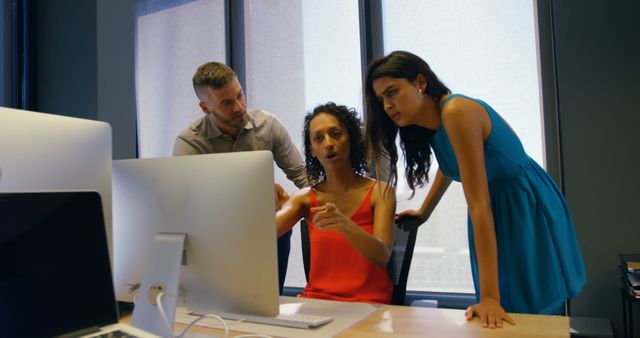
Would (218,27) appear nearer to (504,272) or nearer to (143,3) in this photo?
(143,3)

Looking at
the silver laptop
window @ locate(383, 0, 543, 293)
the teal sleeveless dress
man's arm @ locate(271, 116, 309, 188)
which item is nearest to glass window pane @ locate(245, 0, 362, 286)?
window @ locate(383, 0, 543, 293)

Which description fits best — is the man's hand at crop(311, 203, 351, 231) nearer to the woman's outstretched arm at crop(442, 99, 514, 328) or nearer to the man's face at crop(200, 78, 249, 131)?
the woman's outstretched arm at crop(442, 99, 514, 328)

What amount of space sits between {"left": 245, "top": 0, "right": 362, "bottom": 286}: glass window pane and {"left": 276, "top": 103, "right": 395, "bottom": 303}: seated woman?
1.28 m

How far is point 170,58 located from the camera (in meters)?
3.71

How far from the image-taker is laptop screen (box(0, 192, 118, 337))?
69 cm

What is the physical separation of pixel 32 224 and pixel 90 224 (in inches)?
3.4

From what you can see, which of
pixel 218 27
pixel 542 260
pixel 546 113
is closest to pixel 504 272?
pixel 542 260

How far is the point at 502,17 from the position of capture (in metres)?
2.73

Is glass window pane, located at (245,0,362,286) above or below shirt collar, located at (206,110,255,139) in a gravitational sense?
above

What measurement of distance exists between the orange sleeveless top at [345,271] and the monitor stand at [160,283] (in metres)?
0.65

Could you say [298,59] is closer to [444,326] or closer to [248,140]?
[248,140]

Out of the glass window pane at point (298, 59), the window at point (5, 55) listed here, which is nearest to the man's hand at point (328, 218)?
the glass window pane at point (298, 59)

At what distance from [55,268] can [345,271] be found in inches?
39.3

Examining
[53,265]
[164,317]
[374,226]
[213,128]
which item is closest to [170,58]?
[213,128]
